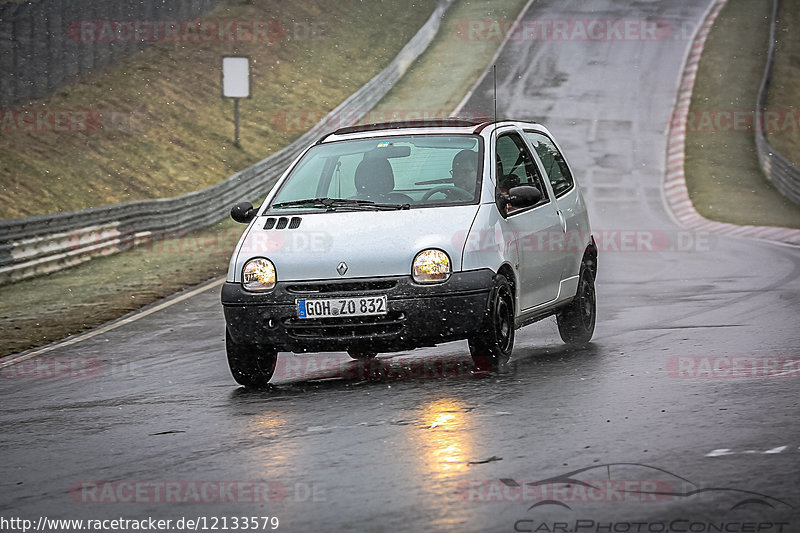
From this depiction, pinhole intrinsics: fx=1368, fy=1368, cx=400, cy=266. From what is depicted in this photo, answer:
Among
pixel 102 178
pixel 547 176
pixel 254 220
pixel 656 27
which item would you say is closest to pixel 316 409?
pixel 254 220

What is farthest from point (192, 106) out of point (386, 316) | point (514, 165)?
point (386, 316)

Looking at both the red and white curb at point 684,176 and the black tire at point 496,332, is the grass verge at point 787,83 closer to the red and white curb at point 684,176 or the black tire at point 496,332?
the red and white curb at point 684,176

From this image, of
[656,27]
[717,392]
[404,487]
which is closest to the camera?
[404,487]

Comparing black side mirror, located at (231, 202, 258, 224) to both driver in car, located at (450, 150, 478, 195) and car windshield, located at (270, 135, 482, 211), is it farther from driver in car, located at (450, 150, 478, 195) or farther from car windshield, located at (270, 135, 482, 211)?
driver in car, located at (450, 150, 478, 195)

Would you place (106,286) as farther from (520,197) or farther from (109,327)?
(520,197)

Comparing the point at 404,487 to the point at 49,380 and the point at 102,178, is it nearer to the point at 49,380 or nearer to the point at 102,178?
the point at 49,380

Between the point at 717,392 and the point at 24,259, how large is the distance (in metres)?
14.2

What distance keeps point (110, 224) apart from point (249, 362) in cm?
1452

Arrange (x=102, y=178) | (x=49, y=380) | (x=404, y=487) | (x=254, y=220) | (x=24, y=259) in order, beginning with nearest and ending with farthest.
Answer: (x=404, y=487)
(x=254, y=220)
(x=49, y=380)
(x=24, y=259)
(x=102, y=178)

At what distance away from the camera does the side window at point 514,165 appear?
10117 mm

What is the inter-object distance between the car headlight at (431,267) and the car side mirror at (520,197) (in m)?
0.91

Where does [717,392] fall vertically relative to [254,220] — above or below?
below

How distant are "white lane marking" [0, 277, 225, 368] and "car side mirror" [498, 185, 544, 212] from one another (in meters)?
4.67

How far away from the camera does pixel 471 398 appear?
8227 millimetres
